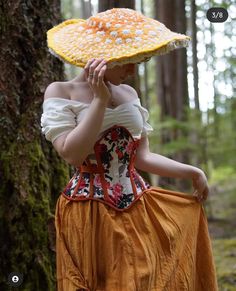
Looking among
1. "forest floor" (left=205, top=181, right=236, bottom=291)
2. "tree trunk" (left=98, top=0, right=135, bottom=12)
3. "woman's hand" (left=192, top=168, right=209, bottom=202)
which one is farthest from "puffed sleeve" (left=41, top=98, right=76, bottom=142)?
"forest floor" (left=205, top=181, right=236, bottom=291)

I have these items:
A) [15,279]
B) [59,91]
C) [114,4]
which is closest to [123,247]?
[59,91]

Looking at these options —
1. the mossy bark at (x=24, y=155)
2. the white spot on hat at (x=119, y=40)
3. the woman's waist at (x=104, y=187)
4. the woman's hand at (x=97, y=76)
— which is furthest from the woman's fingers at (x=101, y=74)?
the mossy bark at (x=24, y=155)

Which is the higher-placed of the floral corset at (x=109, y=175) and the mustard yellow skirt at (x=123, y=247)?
the floral corset at (x=109, y=175)

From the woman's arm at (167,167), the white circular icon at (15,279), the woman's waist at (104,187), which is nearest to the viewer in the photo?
the woman's waist at (104,187)

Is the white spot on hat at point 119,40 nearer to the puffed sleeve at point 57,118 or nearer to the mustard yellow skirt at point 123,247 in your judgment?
the puffed sleeve at point 57,118

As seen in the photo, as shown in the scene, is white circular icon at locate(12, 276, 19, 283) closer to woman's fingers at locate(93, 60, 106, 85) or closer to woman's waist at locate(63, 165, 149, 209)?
woman's waist at locate(63, 165, 149, 209)

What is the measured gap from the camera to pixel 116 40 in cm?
173

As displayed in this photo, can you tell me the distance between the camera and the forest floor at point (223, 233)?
157 inches

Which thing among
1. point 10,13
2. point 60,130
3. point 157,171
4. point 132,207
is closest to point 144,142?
point 157,171

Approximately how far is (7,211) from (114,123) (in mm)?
1108

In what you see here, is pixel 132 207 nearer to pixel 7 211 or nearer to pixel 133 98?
pixel 133 98

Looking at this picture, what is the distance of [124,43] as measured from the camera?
1.72 m

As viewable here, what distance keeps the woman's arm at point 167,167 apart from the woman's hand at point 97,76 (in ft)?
1.51

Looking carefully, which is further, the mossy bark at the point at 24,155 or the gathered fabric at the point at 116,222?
the mossy bark at the point at 24,155
